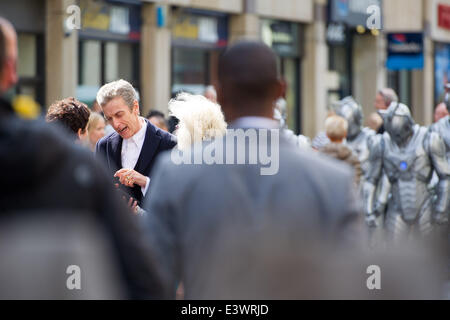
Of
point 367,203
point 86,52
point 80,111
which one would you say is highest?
point 86,52

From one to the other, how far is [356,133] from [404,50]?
17.9 m

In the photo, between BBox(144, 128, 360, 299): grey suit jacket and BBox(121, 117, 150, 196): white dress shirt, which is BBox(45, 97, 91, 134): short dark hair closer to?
BBox(121, 117, 150, 196): white dress shirt

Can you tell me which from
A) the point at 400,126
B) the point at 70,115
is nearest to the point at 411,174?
the point at 400,126

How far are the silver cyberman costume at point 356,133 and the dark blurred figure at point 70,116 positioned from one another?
527 centimetres

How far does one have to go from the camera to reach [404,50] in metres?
28.7

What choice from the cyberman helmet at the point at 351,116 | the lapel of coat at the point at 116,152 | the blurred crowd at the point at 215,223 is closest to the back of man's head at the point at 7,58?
the blurred crowd at the point at 215,223

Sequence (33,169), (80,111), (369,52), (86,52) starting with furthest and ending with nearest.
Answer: (369,52) → (86,52) → (80,111) → (33,169)

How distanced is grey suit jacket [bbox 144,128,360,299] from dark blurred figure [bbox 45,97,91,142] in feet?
10.8

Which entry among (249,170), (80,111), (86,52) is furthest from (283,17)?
(249,170)

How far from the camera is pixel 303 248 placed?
8.44 ft

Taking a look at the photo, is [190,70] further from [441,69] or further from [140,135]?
[441,69]
